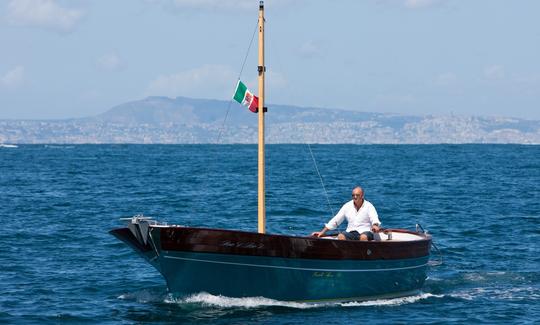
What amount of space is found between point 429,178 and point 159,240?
57491 millimetres

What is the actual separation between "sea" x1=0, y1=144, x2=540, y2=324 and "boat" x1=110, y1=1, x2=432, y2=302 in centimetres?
34

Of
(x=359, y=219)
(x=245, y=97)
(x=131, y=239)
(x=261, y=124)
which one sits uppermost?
(x=245, y=97)

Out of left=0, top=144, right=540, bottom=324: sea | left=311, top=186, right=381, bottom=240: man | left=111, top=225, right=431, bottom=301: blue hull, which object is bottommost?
left=0, top=144, right=540, bottom=324: sea

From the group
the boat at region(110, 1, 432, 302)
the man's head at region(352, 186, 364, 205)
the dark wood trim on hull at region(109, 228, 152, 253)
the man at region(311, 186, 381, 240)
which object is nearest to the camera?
the boat at region(110, 1, 432, 302)

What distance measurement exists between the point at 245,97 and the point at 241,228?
17.1 metres

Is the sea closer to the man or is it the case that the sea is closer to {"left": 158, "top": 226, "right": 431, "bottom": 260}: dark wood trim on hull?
{"left": 158, "top": 226, "right": 431, "bottom": 260}: dark wood trim on hull

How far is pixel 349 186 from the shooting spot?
67562 millimetres

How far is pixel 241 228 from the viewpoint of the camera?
38062 mm

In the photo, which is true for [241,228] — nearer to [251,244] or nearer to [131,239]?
[131,239]

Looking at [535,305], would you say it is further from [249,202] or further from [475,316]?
[249,202]

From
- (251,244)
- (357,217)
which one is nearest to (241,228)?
(357,217)

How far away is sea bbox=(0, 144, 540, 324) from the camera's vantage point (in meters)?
21.4

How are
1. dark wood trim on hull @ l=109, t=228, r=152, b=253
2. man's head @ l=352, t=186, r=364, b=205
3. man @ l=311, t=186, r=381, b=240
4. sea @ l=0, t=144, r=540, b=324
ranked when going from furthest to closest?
man @ l=311, t=186, r=381, b=240, man's head @ l=352, t=186, r=364, b=205, sea @ l=0, t=144, r=540, b=324, dark wood trim on hull @ l=109, t=228, r=152, b=253

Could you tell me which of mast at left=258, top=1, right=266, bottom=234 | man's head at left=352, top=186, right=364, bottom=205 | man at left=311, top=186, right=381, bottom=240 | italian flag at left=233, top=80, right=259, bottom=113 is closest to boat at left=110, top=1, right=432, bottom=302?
mast at left=258, top=1, right=266, bottom=234
